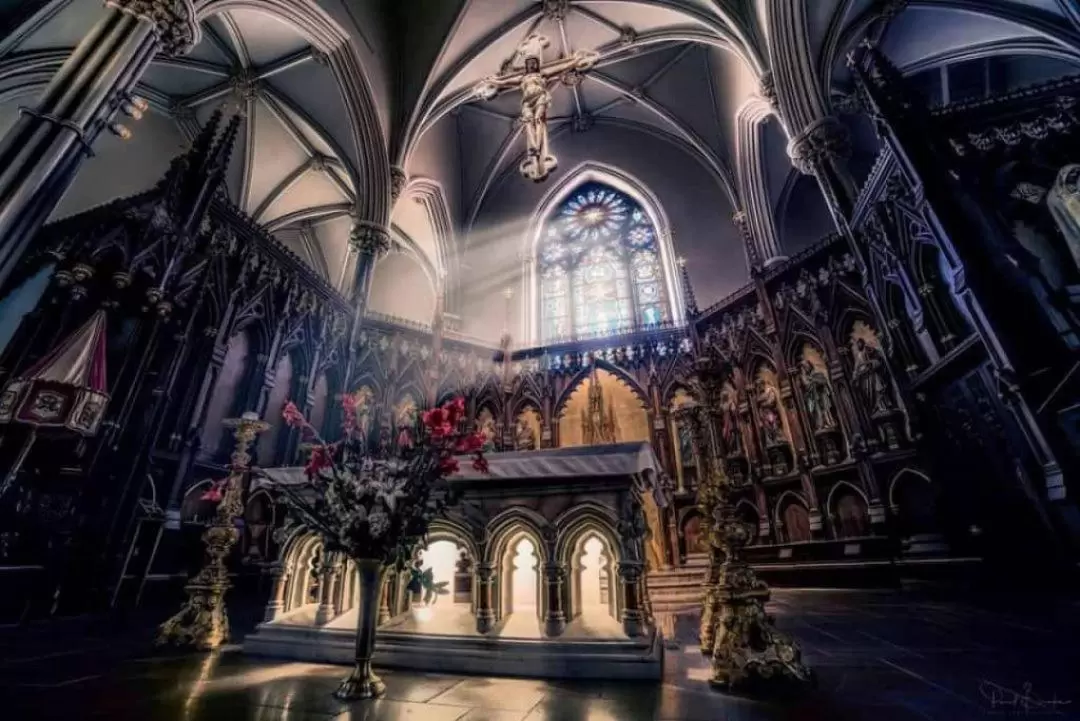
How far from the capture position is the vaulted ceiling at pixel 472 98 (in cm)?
916

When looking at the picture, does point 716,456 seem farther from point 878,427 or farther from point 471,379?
point 471,379

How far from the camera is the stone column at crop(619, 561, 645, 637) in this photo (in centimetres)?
264

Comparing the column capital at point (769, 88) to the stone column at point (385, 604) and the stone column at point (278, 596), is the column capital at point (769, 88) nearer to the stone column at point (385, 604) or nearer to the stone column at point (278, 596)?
the stone column at point (385, 604)

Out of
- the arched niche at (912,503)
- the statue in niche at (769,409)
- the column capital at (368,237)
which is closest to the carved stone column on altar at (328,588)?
the arched niche at (912,503)

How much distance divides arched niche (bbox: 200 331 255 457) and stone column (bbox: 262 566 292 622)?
524 cm

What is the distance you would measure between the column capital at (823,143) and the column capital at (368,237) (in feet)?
29.4

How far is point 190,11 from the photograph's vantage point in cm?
602

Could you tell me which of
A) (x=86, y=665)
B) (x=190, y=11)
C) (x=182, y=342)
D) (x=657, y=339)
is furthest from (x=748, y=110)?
→ (x=86, y=665)

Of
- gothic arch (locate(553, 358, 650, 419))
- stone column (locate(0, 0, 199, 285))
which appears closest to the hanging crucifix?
stone column (locate(0, 0, 199, 285))

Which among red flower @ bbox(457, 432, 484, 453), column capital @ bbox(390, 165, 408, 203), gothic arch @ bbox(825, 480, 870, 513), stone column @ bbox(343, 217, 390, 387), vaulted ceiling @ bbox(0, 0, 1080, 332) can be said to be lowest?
red flower @ bbox(457, 432, 484, 453)

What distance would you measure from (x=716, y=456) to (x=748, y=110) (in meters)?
13.4

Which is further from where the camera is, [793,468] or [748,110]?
[748,110]

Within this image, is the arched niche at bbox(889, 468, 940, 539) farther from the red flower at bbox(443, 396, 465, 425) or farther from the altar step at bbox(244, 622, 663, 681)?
the red flower at bbox(443, 396, 465, 425)

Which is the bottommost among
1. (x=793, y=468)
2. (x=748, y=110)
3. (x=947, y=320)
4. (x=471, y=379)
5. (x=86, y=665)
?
(x=86, y=665)
